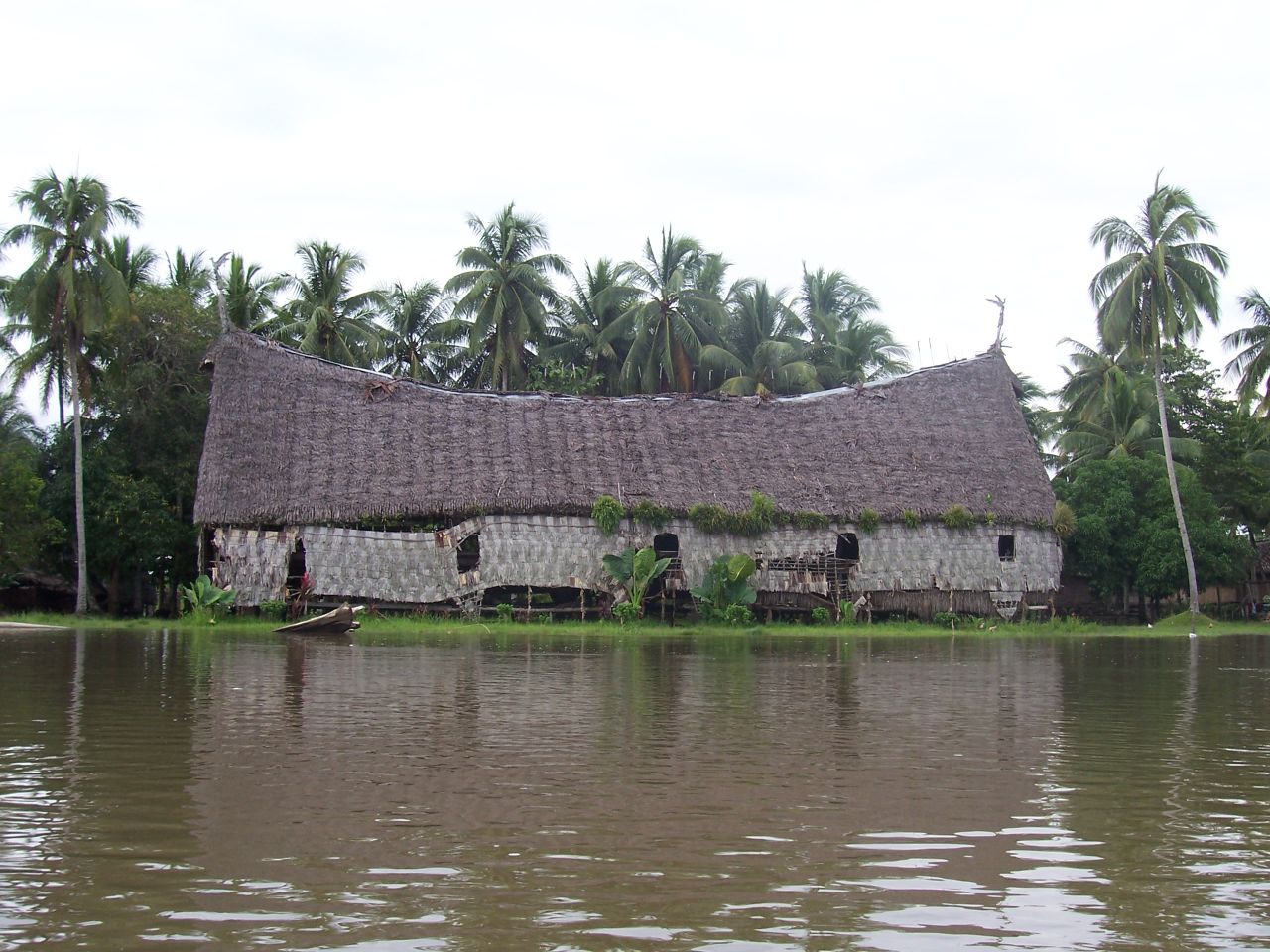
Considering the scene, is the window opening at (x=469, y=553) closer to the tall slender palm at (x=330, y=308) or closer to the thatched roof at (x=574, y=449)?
the thatched roof at (x=574, y=449)

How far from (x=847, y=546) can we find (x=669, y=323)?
11.4m

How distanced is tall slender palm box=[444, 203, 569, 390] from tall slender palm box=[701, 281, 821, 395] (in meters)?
4.81

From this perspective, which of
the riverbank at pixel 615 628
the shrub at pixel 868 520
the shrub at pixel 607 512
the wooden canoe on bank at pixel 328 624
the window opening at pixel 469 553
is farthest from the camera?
the shrub at pixel 868 520

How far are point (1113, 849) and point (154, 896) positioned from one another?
3.73 meters

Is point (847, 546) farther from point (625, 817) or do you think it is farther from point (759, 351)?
point (625, 817)

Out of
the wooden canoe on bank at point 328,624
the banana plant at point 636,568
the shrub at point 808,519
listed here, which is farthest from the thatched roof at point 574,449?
the wooden canoe on bank at point 328,624

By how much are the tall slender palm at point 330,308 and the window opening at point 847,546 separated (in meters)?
13.4

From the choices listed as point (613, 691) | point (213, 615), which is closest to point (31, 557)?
point (213, 615)

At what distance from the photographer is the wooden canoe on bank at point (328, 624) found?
20.3 metres

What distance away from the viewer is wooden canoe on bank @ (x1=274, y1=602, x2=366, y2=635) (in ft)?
66.5

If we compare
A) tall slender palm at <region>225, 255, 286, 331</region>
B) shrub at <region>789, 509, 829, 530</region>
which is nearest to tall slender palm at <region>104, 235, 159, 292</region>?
tall slender palm at <region>225, 255, 286, 331</region>

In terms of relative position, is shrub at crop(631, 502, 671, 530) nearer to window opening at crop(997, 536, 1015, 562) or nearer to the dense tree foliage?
window opening at crop(997, 536, 1015, 562)

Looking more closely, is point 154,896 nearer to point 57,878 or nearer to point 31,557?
point 57,878

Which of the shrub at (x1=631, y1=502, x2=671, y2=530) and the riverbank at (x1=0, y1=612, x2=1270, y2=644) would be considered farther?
the shrub at (x1=631, y1=502, x2=671, y2=530)
